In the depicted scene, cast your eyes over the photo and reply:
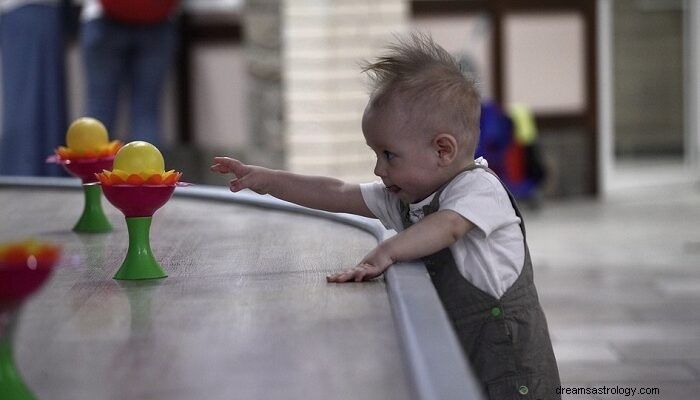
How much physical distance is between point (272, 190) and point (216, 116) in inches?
178

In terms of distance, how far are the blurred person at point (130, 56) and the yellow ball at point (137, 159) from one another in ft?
13.4

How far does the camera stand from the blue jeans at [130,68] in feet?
17.4

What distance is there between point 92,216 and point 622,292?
2.67 metres

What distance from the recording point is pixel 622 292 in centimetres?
394

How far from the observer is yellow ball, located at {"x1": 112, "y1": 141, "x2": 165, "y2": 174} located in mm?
1234

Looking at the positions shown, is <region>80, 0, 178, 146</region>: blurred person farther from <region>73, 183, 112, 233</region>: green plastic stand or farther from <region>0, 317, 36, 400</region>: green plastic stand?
<region>0, 317, 36, 400</region>: green plastic stand

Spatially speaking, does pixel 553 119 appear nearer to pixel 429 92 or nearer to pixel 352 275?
pixel 429 92

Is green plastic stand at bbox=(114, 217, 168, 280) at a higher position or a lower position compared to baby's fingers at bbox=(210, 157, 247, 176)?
lower

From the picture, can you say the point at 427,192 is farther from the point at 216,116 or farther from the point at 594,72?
the point at 594,72

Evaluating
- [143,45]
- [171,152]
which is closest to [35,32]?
[143,45]

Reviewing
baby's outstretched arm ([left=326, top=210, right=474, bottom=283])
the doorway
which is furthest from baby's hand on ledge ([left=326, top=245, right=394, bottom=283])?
the doorway

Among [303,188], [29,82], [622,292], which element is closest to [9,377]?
[303,188]

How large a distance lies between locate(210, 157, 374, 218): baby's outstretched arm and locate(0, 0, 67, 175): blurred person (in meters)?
A: 4.17

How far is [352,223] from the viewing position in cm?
168
